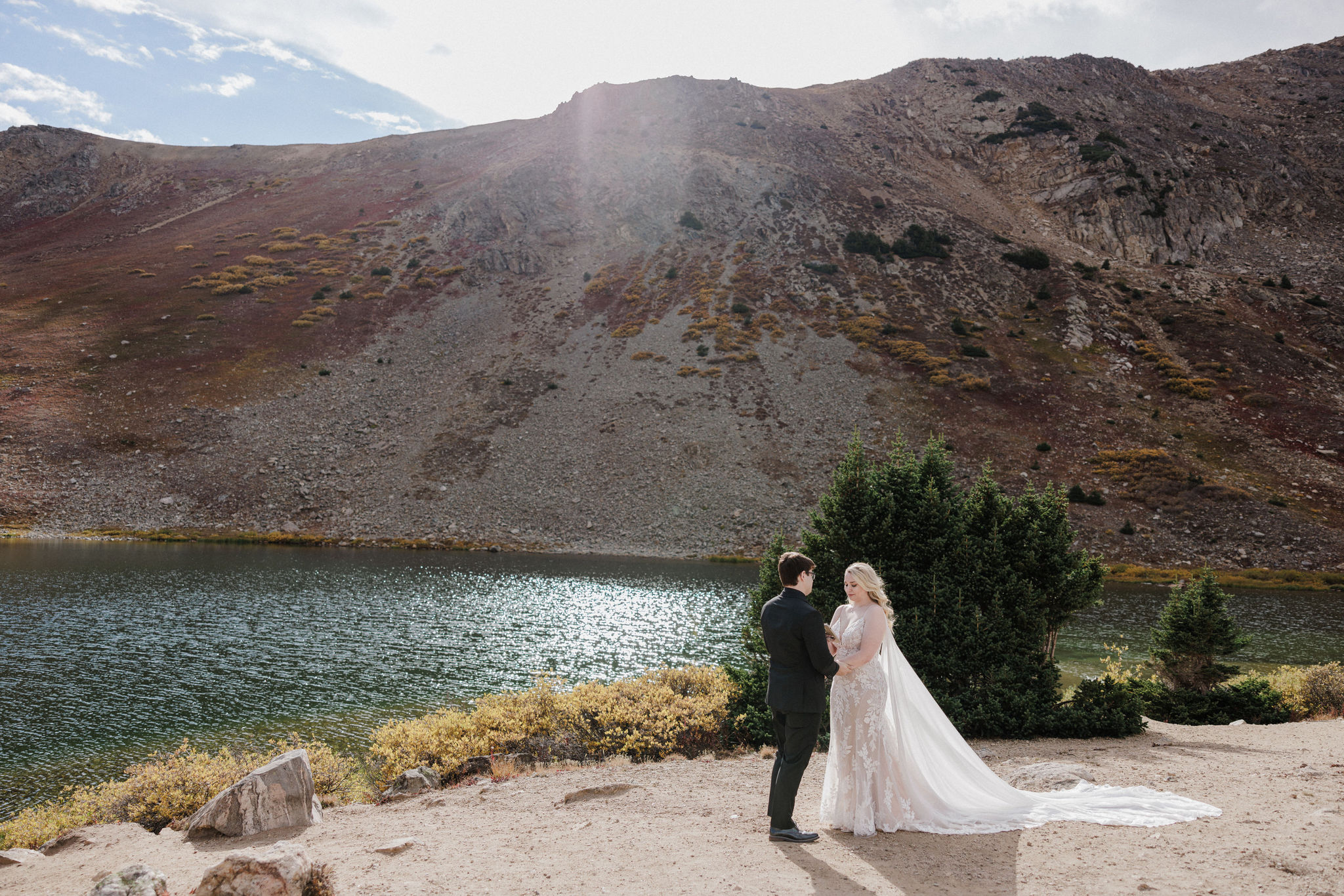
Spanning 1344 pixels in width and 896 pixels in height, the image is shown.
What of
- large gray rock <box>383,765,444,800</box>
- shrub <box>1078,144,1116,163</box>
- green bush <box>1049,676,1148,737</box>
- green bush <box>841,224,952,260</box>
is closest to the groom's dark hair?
large gray rock <box>383,765,444,800</box>

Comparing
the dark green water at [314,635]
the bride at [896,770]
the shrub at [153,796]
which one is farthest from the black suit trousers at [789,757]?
the dark green water at [314,635]

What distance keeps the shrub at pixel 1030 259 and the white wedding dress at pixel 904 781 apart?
274ft

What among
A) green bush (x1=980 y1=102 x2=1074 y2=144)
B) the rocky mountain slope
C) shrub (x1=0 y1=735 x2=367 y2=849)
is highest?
green bush (x1=980 y1=102 x2=1074 y2=144)

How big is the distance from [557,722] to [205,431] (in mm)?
56108

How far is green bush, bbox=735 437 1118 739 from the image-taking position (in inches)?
487

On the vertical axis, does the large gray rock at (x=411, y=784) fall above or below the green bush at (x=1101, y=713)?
below

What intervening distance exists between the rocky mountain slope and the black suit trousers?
4085 centimetres

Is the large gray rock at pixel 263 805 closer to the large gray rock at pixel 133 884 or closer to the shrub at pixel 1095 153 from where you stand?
the large gray rock at pixel 133 884

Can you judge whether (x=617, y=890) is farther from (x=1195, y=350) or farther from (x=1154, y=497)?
(x=1195, y=350)

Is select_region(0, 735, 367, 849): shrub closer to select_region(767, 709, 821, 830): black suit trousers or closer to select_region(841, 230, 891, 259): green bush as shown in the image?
select_region(767, 709, 821, 830): black suit trousers

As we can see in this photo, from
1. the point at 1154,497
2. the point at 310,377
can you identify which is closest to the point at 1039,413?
the point at 1154,497

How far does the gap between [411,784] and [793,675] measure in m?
7.87

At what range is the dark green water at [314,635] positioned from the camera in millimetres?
15938

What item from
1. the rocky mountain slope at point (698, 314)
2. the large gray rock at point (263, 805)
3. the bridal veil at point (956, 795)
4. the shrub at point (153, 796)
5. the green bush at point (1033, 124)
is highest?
the green bush at point (1033, 124)
